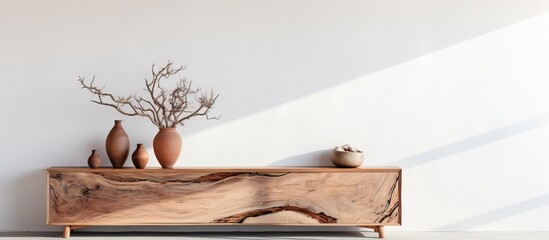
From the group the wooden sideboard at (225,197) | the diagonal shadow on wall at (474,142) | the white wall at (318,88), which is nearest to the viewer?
the wooden sideboard at (225,197)

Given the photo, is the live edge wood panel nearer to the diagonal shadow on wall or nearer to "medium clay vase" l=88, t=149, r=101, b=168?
"medium clay vase" l=88, t=149, r=101, b=168

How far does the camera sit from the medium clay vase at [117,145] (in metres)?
4.28

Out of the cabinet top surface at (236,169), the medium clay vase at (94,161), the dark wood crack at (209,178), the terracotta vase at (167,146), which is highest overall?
the terracotta vase at (167,146)

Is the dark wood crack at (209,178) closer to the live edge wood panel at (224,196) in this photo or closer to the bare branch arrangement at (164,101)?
the live edge wood panel at (224,196)

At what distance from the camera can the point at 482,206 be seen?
4633mm

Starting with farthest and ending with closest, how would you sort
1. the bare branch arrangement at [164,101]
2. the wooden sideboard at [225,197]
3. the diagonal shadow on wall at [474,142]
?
the diagonal shadow on wall at [474,142]
the bare branch arrangement at [164,101]
the wooden sideboard at [225,197]

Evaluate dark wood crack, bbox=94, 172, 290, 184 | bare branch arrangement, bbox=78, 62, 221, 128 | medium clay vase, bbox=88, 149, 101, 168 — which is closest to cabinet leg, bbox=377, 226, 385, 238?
dark wood crack, bbox=94, 172, 290, 184

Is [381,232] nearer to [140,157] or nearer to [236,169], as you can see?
[236,169]

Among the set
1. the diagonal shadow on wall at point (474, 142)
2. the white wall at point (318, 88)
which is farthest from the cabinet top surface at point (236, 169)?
the diagonal shadow on wall at point (474, 142)

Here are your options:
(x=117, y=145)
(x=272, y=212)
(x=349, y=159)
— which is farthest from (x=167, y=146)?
(x=349, y=159)

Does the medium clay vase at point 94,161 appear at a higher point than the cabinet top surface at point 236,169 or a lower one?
higher

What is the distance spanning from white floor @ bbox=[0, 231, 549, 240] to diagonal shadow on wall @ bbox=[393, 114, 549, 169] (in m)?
0.53

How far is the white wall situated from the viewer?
176 inches

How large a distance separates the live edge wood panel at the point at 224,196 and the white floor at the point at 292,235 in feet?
0.53
